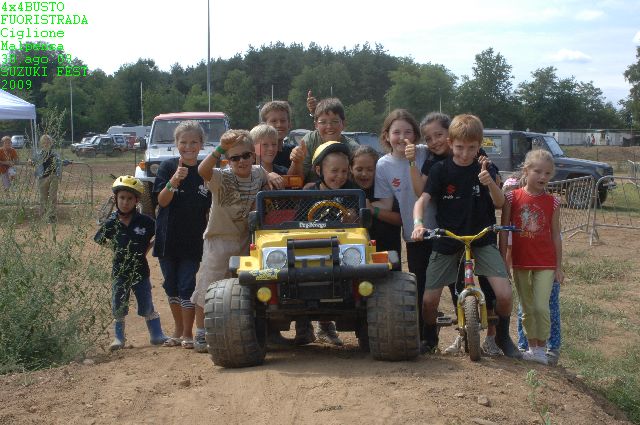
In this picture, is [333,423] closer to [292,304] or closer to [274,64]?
[292,304]

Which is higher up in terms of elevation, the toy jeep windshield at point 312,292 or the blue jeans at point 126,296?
the toy jeep windshield at point 312,292

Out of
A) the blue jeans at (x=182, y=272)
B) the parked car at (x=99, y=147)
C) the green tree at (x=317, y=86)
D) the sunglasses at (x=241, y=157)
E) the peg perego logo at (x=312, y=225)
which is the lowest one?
the blue jeans at (x=182, y=272)

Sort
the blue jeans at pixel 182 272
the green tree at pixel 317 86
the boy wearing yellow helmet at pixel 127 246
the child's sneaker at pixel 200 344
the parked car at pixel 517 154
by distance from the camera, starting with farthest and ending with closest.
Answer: the green tree at pixel 317 86 → the parked car at pixel 517 154 → the boy wearing yellow helmet at pixel 127 246 → the blue jeans at pixel 182 272 → the child's sneaker at pixel 200 344

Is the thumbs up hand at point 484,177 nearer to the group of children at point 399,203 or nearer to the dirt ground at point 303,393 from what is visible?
the group of children at point 399,203

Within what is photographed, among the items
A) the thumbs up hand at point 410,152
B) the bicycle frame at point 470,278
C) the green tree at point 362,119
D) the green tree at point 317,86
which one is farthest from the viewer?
the green tree at point 317,86

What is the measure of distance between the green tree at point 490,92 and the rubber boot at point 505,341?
53.3 meters

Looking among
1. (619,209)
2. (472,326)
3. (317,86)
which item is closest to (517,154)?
(619,209)

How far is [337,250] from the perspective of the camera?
531 centimetres

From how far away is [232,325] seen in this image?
5320 mm

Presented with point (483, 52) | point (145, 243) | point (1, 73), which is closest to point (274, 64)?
point (483, 52)

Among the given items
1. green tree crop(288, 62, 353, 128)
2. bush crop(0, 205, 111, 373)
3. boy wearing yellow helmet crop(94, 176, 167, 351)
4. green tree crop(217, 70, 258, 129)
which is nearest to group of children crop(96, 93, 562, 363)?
boy wearing yellow helmet crop(94, 176, 167, 351)

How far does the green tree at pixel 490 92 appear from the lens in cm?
5931

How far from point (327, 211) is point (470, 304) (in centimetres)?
119

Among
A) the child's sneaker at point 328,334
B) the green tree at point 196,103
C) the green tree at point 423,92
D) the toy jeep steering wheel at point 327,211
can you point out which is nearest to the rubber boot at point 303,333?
the child's sneaker at point 328,334
